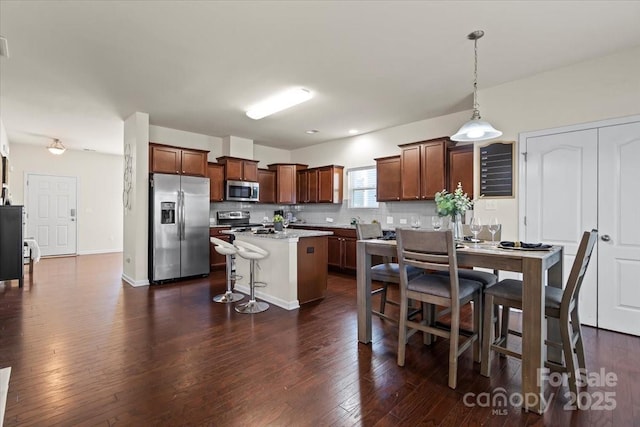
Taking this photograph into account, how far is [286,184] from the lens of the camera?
7.18 m

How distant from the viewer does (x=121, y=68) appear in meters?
3.35

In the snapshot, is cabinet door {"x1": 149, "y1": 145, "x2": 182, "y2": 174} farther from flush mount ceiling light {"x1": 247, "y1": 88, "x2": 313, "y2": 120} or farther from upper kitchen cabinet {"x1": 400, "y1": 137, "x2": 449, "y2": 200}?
upper kitchen cabinet {"x1": 400, "y1": 137, "x2": 449, "y2": 200}

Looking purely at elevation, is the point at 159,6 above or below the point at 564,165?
above

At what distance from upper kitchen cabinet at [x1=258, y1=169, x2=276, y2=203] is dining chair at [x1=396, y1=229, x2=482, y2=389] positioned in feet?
16.8

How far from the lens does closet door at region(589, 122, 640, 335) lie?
9.82 feet

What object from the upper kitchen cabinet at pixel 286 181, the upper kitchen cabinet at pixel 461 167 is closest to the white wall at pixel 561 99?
the upper kitchen cabinet at pixel 461 167

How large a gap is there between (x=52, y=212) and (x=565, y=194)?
406 inches

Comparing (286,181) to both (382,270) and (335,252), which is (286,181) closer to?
(335,252)

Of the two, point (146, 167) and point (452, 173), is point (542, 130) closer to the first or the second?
point (452, 173)

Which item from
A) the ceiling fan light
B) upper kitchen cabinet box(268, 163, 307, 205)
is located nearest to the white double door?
the ceiling fan light

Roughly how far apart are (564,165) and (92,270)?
7847 millimetres

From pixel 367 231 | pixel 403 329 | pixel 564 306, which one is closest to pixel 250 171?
pixel 367 231

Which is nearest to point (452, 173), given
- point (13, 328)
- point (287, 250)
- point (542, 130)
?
point (542, 130)

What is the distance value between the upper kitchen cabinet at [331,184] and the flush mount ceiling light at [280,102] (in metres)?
2.34
